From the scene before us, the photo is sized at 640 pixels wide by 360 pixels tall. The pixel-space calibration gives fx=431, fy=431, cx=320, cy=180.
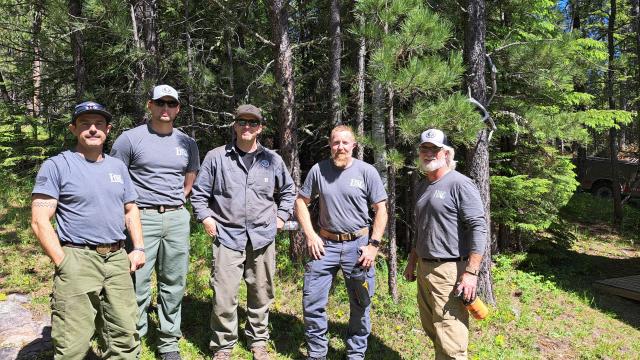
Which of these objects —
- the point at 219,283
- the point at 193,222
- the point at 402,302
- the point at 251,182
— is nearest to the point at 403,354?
the point at 402,302

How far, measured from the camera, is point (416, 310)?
5656mm

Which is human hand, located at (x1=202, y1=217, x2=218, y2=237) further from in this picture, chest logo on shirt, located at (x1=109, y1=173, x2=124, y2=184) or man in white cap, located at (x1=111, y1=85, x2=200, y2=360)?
chest logo on shirt, located at (x1=109, y1=173, x2=124, y2=184)

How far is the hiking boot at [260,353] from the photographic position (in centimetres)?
388

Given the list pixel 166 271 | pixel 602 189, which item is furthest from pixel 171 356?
pixel 602 189

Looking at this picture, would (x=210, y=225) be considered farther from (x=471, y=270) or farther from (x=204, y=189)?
(x=471, y=270)

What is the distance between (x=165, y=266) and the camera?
12.2 ft

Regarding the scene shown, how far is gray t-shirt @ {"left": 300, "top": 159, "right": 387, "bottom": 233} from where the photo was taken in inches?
148

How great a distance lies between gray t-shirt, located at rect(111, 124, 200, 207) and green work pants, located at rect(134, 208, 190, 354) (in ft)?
0.47

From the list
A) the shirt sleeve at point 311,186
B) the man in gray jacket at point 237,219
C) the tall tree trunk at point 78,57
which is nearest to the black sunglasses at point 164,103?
the man in gray jacket at point 237,219

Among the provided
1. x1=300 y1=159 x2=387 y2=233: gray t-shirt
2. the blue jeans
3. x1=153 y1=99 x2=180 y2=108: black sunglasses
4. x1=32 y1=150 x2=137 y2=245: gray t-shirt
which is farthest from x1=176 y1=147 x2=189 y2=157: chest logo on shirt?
the blue jeans

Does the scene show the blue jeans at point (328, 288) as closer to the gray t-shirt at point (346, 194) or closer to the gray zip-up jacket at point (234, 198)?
the gray t-shirt at point (346, 194)

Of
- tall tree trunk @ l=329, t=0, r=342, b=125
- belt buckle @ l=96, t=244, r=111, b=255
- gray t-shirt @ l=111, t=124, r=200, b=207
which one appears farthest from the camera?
tall tree trunk @ l=329, t=0, r=342, b=125

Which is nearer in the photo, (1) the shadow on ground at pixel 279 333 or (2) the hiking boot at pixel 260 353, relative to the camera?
(2) the hiking boot at pixel 260 353

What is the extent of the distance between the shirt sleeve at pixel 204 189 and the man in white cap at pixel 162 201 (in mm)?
162
